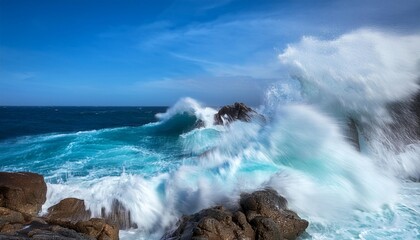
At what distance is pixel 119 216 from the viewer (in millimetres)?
6922

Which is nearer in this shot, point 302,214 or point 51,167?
point 302,214

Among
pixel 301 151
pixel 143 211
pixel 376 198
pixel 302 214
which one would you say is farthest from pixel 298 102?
pixel 143 211

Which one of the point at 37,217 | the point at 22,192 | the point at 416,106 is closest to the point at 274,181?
the point at 37,217

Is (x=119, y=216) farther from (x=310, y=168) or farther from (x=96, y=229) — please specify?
(x=310, y=168)

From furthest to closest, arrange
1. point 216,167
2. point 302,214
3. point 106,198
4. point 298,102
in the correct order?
point 298,102
point 216,167
point 106,198
point 302,214

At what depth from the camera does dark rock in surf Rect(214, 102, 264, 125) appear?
20.2 metres

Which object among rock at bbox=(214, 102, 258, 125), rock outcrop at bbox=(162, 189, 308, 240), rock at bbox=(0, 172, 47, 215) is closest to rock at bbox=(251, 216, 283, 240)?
rock outcrop at bbox=(162, 189, 308, 240)

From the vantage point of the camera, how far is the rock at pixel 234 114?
20.2 meters

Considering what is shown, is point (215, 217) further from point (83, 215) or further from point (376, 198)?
point (376, 198)

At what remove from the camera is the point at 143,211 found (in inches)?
276

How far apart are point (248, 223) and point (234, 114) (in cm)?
1663

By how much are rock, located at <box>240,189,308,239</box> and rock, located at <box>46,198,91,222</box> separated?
141 inches

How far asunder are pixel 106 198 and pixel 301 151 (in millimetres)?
5571

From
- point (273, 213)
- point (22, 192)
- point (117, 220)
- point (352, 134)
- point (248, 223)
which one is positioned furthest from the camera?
point (352, 134)
